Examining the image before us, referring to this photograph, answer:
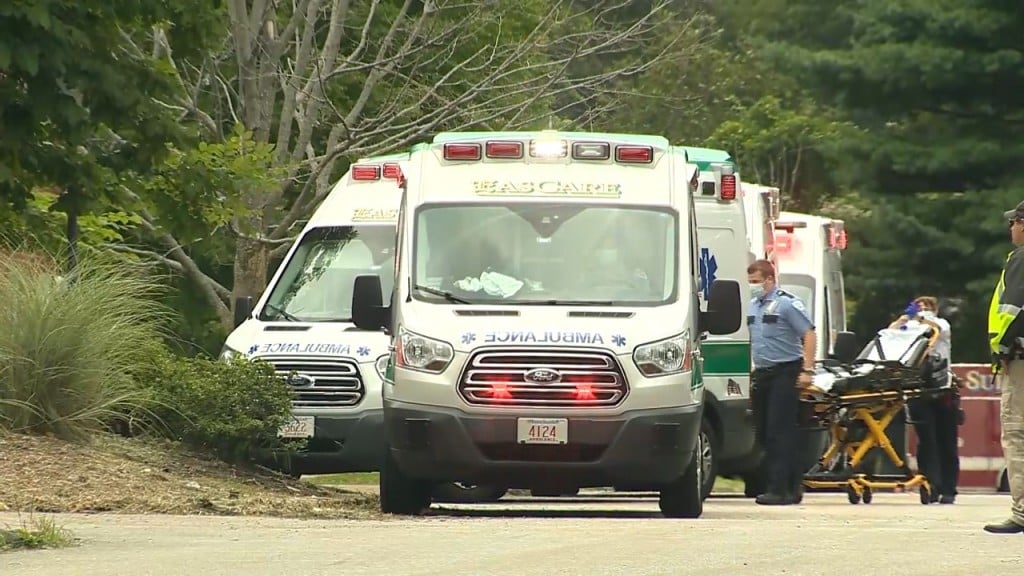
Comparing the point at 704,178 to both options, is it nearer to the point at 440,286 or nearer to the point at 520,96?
the point at 440,286

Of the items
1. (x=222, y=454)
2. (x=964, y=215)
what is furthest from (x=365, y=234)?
(x=964, y=215)

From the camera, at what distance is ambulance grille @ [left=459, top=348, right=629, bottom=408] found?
13156 mm

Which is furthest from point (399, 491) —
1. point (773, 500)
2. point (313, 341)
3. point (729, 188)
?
point (729, 188)

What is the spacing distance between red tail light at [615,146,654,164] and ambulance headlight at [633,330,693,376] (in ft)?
4.83

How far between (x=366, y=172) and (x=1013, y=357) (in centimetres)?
671

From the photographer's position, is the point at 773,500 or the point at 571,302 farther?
the point at 773,500

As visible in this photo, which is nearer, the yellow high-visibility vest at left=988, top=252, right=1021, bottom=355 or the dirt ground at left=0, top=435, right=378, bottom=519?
the yellow high-visibility vest at left=988, top=252, right=1021, bottom=355

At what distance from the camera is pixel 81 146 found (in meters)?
14.5

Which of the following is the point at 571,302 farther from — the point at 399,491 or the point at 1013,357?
the point at 1013,357

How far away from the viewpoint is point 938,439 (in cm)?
1886

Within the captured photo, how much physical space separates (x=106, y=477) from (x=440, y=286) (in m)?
2.38

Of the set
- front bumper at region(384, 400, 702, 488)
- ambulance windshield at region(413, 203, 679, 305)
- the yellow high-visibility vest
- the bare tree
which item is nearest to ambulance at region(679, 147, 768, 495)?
ambulance windshield at region(413, 203, 679, 305)

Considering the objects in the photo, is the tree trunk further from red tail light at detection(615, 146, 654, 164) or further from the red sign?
the red sign

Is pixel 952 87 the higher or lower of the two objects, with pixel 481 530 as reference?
higher
